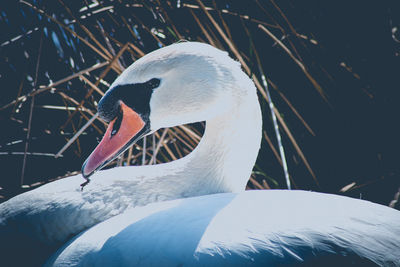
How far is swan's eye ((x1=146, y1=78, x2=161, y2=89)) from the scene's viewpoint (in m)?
0.90

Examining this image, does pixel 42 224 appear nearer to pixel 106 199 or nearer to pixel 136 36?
pixel 106 199

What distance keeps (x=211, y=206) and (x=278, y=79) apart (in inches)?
36.6

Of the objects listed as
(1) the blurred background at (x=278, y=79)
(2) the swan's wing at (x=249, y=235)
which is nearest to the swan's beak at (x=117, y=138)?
(2) the swan's wing at (x=249, y=235)

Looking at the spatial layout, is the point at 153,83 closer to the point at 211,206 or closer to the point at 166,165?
the point at 166,165

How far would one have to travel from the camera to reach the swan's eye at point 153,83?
35.5 inches

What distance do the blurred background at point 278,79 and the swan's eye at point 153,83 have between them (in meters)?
0.53

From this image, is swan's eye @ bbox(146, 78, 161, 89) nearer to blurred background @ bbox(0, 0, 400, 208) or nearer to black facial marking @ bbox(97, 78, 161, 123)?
black facial marking @ bbox(97, 78, 161, 123)

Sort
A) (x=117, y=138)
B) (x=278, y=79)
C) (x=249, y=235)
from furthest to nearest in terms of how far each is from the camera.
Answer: (x=278, y=79) < (x=117, y=138) < (x=249, y=235)

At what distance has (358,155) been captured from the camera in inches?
60.3

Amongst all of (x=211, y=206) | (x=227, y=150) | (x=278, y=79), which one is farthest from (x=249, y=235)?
(x=278, y=79)

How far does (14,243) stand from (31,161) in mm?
822

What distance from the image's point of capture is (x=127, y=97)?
2.94ft

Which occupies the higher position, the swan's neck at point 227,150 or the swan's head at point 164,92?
the swan's head at point 164,92

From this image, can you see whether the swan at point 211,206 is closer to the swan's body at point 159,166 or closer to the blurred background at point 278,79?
the swan's body at point 159,166
